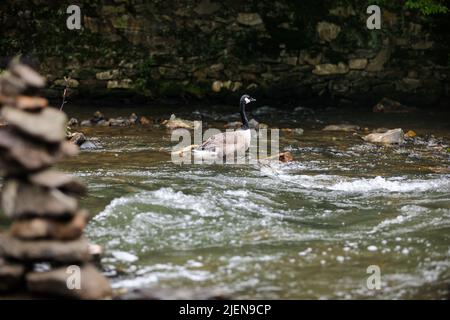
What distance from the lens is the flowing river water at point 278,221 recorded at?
5234 millimetres

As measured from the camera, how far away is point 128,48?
15094mm

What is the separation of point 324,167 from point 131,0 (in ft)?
24.4

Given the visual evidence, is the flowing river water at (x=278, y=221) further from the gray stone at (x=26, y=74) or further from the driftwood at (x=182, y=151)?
the gray stone at (x=26, y=74)

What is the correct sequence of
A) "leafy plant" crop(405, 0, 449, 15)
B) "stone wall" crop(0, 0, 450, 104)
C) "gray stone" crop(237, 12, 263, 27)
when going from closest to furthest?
"leafy plant" crop(405, 0, 449, 15)
"stone wall" crop(0, 0, 450, 104)
"gray stone" crop(237, 12, 263, 27)

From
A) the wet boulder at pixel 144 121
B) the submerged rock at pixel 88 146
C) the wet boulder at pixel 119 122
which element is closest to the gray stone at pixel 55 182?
the submerged rock at pixel 88 146

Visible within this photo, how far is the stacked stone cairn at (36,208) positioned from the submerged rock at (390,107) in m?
11.8

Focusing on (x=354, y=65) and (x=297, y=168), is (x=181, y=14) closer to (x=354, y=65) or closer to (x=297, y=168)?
(x=354, y=65)

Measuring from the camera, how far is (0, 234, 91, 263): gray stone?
15.3 feet

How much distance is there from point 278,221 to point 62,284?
287cm

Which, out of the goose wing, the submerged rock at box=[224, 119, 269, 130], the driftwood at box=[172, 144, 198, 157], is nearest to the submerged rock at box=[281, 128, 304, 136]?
the submerged rock at box=[224, 119, 269, 130]

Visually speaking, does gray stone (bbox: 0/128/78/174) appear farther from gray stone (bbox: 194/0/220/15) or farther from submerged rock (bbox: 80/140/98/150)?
gray stone (bbox: 194/0/220/15)

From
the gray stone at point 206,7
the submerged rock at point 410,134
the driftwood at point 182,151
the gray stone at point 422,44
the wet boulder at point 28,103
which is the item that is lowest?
the wet boulder at point 28,103

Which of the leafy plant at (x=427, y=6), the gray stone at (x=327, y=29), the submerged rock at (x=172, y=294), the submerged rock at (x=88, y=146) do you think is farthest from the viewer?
the gray stone at (x=327, y=29)
